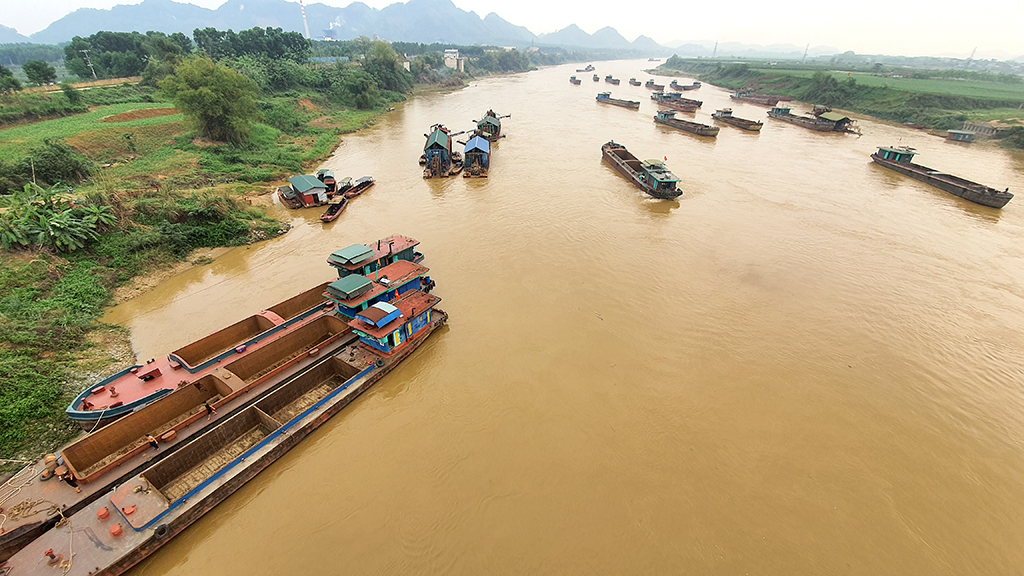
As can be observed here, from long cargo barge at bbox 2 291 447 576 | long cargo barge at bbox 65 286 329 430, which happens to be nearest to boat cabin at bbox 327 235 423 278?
long cargo barge at bbox 65 286 329 430

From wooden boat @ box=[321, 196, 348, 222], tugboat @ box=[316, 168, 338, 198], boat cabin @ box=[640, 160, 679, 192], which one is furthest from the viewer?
boat cabin @ box=[640, 160, 679, 192]

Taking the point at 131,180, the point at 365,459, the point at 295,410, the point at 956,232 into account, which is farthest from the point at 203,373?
the point at 956,232

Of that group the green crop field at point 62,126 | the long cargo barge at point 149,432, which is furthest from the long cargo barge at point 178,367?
the green crop field at point 62,126

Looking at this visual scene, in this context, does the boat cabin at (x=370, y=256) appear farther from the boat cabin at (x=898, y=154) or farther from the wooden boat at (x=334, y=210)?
the boat cabin at (x=898, y=154)

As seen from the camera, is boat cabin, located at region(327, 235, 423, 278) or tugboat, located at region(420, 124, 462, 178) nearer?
boat cabin, located at region(327, 235, 423, 278)

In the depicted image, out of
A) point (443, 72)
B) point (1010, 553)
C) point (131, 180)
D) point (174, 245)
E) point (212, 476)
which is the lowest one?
point (1010, 553)

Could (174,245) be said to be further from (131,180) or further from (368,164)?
(368,164)

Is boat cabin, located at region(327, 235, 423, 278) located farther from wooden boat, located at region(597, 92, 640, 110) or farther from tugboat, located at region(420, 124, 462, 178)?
wooden boat, located at region(597, 92, 640, 110)
